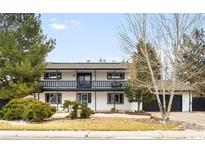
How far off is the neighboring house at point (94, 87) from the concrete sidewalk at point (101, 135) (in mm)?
3740

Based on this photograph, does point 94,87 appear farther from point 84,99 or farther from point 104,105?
point 104,105

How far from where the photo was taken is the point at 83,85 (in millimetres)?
18203

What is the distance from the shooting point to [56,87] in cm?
1683

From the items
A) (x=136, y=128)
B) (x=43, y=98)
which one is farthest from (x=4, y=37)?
(x=136, y=128)

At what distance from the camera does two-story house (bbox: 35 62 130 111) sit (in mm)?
16953

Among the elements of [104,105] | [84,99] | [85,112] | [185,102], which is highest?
[84,99]

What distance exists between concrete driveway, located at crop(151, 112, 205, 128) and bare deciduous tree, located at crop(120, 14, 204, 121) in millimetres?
602

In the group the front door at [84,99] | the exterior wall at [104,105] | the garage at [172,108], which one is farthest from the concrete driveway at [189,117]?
the front door at [84,99]

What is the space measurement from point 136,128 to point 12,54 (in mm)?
6775

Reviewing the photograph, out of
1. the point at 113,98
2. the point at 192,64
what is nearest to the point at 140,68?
the point at 113,98

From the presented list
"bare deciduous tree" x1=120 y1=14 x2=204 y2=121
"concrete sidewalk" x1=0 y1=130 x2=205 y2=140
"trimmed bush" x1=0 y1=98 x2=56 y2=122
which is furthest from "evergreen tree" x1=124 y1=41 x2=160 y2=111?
"concrete sidewalk" x1=0 y1=130 x2=205 y2=140

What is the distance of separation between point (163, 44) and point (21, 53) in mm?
5733
